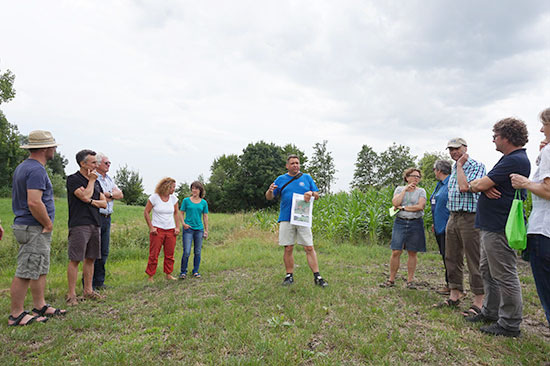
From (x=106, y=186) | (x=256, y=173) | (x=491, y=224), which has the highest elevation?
(x=256, y=173)

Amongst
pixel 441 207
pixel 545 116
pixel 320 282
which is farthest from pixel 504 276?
pixel 320 282

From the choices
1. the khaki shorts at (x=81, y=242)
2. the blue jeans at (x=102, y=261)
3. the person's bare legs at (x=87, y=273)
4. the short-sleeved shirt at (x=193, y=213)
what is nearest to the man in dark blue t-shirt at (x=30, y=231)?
the khaki shorts at (x=81, y=242)

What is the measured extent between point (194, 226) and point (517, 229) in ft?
17.1

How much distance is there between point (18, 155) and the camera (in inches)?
1155

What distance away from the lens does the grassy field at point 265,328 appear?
297 centimetres

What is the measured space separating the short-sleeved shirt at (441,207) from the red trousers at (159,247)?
15.5ft

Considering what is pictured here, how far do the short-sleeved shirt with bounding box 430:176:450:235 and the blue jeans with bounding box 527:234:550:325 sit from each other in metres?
2.04

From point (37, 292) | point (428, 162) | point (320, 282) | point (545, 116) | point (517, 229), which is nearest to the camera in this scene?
point (545, 116)

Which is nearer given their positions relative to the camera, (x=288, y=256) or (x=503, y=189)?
(x=503, y=189)

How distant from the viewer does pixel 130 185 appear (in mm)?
47188

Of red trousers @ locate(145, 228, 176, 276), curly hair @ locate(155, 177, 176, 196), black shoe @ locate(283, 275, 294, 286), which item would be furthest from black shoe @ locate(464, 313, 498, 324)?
curly hair @ locate(155, 177, 176, 196)

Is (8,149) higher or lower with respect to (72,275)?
higher

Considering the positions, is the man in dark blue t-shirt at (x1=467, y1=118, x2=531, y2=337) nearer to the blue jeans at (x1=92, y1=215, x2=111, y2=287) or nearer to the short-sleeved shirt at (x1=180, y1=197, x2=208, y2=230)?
the short-sleeved shirt at (x1=180, y1=197, x2=208, y2=230)

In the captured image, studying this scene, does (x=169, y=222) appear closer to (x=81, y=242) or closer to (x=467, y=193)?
(x=81, y=242)
